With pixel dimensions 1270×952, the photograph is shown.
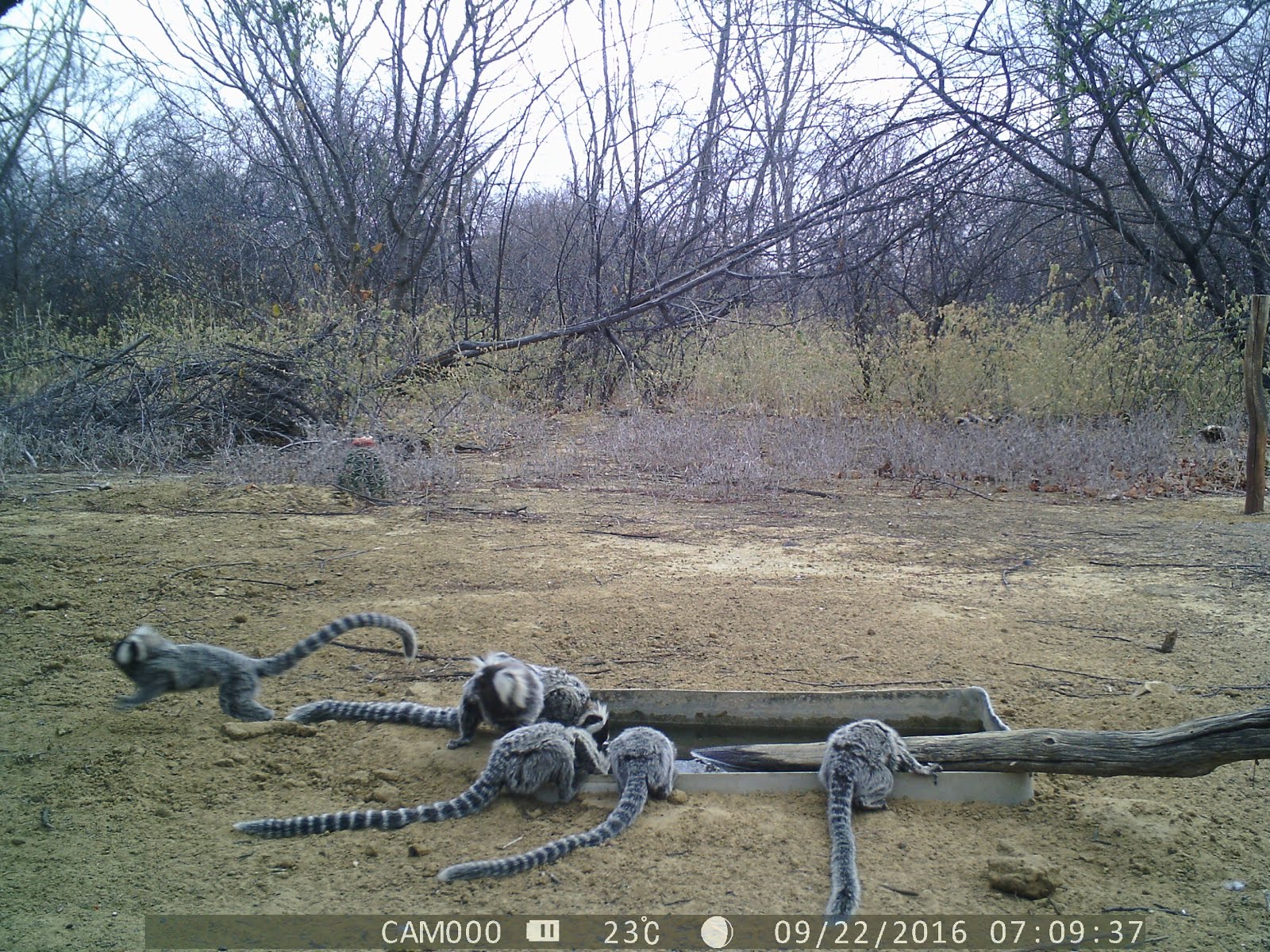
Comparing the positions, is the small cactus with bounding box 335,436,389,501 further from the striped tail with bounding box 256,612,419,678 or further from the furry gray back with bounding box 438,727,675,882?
the furry gray back with bounding box 438,727,675,882

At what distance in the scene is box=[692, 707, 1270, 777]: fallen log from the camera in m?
2.93

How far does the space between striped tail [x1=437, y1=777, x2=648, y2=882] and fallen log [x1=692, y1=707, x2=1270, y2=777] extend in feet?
1.99

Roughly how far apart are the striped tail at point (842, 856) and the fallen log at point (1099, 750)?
1.11ft

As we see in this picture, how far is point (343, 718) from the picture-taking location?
4.01m

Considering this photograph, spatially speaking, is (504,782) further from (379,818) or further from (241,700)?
(241,700)

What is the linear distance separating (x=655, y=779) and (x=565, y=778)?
0.34m

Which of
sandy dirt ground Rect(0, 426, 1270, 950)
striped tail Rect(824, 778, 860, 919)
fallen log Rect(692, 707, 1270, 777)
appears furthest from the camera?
fallen log Rect(692, 707, 1270, 777)

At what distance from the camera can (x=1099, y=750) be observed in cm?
316

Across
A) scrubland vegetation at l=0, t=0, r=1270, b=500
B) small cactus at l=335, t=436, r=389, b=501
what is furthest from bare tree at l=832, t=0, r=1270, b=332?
small cactus at l=335, t=436, r=389, b=501

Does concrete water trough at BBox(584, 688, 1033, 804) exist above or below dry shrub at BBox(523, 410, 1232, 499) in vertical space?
below

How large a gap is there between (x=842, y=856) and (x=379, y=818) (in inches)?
62.5

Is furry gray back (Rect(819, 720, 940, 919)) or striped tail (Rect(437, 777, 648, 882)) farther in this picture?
furry gray back (Rect(819, 720, 940, 919))

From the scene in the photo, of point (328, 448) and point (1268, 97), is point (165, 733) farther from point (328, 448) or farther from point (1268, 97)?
point (1268, 97)

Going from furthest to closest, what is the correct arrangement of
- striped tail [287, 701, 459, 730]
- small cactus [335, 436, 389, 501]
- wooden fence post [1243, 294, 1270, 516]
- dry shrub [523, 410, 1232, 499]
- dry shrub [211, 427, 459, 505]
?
dry shrub [523, 410, 1232, 499], dry shrub [211, 427, 459, 505], small cactus [335, 436, 389, 501], wooden fence post [1243, 294, 1270, 516], striped tail [287, 701, 459, 730]
